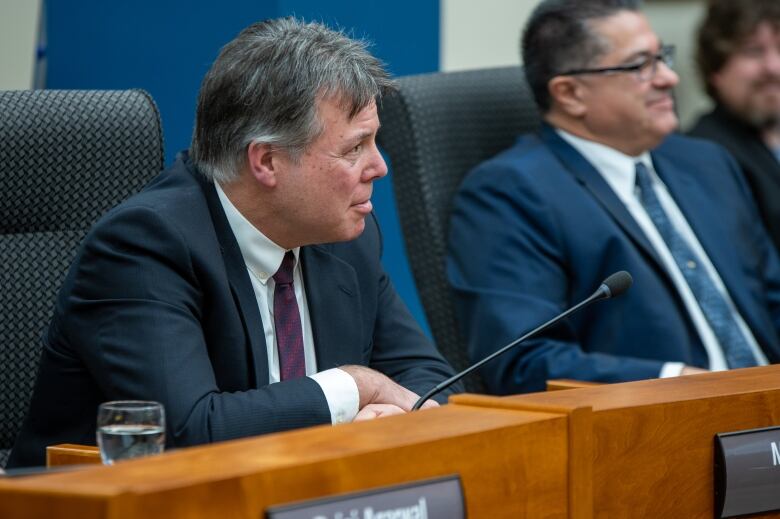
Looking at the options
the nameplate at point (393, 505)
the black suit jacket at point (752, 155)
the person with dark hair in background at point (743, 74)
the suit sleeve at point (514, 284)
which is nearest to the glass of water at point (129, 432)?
the nameplate at point (393, 505)

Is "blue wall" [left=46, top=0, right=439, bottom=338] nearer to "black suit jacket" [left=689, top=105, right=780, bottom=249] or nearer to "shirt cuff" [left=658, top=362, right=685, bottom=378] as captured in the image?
"black suit jacket" [left=689, top=105, right=780, bottom=249]

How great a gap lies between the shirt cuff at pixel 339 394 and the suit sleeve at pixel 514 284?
0.80m

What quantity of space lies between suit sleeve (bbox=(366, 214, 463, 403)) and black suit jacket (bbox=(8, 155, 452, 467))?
0.13 meters

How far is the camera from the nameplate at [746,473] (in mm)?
1674

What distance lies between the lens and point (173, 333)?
190cm

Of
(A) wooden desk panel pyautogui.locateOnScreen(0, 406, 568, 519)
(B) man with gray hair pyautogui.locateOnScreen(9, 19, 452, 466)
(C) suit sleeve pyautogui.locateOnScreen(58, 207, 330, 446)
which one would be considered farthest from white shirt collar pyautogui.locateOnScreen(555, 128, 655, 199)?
(A) wooden desk panel pyautogui.locateOnScreen(0, 406, 568, 519)

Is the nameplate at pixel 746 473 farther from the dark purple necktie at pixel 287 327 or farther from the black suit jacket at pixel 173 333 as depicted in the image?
the dark purple necktie at pixel 287 327

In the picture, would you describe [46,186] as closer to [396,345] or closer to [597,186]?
[396,345]

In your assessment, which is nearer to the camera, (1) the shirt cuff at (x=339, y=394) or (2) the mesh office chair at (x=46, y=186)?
(1) the shirt cuff at (x=339, y=394)

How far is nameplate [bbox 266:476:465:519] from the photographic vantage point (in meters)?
1.24

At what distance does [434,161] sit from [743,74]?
1.26m

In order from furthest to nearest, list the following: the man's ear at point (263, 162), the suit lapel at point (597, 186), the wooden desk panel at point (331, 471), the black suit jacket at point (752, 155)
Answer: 1. the black suit jacket at point (752, 155)
2. the suit lapel at point (597, 186)
3. the man's ear at point (263, 162)
4. the wooden desk panel at point (331, 471)

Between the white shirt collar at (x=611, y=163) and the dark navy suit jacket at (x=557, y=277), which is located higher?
the white shirt collar at (x=611, y=163)

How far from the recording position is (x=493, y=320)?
277 centimetres
